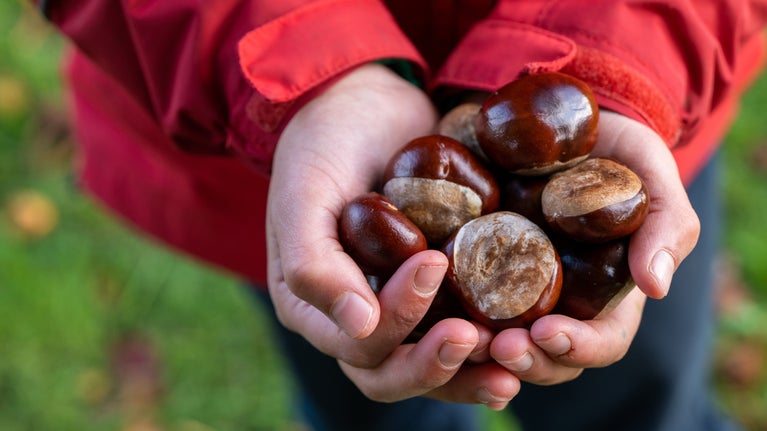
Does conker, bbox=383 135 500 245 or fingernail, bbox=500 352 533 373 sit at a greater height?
conker, bbox=383 135 500 245

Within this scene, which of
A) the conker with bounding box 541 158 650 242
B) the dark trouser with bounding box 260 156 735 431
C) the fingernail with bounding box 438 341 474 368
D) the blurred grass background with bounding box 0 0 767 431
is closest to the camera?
the fingernail with bounding box 438 341 474 368

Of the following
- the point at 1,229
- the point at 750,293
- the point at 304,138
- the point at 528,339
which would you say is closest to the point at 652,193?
the point at 528,339

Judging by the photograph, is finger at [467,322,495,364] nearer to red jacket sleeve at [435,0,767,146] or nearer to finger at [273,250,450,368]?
finger at [273,250,450,368]

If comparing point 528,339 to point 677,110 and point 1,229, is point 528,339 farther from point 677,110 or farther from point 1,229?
point 1,229

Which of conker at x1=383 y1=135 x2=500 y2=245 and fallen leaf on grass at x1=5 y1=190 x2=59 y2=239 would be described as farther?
fallen leaf on grass at x1=5 y1=190 x2=59 y2=239

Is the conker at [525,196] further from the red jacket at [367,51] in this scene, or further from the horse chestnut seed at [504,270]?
the red jacket at [367,51]

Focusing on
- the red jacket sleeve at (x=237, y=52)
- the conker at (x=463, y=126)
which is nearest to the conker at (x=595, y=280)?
the conker at (x=463, y=126)

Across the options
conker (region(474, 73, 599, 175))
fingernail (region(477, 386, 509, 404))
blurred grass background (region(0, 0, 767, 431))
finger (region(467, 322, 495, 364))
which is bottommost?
blurred grass background (region(0, 0, 767, 431))

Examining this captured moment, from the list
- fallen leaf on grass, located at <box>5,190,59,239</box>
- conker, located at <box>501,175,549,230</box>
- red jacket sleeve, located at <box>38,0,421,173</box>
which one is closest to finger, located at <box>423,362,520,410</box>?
conker, located at <box>501,175,549,230</box>
